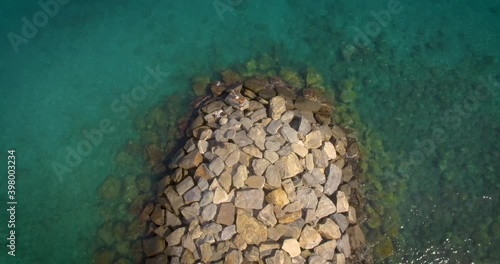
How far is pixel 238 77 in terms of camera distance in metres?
10.2

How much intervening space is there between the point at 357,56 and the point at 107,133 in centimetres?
690

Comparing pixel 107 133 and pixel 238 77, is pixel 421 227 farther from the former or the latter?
pixel 107 133

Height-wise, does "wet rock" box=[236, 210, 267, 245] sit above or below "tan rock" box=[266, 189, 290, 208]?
below

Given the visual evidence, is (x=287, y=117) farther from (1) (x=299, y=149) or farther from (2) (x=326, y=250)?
(2) (x=326, y=250)

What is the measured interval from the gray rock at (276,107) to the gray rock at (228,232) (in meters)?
2.74

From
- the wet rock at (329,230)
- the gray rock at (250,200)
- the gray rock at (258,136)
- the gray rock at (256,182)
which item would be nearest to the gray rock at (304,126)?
the gray rock at (258,136)

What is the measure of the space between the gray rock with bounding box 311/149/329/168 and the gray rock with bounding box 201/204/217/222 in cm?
245

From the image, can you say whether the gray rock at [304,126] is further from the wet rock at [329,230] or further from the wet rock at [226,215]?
the wet rock at [226,215]

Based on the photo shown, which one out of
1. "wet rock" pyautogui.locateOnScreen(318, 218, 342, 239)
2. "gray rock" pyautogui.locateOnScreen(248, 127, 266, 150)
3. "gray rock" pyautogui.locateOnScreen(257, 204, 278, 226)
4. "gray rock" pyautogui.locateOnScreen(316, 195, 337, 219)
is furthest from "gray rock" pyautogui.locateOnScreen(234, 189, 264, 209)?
"wet rock" pyautogui.locateOnScreen(318, 218, 342, 239)

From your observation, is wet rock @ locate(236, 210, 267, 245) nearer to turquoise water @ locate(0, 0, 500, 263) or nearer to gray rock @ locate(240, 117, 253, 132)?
gray rock @ locate(240, 117, 253, 132)

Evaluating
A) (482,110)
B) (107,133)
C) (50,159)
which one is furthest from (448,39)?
(50,159)

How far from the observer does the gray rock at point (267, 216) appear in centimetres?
795

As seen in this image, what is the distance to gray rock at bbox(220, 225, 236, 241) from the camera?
25.7 feet

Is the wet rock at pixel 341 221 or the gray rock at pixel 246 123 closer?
the wet rock at pixel 341 221
